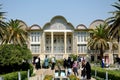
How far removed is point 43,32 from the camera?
63.2 meters

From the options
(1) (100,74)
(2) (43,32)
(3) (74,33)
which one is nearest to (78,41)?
(3) (74,33)

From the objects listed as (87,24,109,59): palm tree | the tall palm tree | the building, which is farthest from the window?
the tall palm tree

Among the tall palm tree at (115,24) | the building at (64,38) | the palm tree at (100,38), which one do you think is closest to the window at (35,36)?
the building at (64,38)

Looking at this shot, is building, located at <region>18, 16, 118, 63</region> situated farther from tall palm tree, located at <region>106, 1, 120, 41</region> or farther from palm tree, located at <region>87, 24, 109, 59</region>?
tall palm tree, located at <region>106, 1, 120, 41</region>

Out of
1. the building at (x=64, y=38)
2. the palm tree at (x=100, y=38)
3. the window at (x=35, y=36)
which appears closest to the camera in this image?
the palm tree at (x=100, y=38)

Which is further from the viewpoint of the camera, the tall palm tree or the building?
the building

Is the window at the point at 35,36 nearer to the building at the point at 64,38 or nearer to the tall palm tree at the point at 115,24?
the building at the point at 64,38

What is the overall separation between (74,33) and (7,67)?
30617 millimetres

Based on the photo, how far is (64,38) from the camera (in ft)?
209

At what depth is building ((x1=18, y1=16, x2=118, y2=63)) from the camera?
62.8m

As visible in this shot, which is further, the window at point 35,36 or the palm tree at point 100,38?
the window at point 35,36

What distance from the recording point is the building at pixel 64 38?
62.8 metres

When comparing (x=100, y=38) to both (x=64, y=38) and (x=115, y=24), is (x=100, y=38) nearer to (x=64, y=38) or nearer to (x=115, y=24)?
(x=64, y=38)

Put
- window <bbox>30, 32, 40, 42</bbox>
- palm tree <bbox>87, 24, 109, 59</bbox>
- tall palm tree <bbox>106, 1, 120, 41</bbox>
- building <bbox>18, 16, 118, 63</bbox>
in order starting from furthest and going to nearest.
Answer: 1. window <bbox>30, 32, 40, 42</bbox>
2. building <bbox>18, 16, 118, 63</bbox>
3. palm tree <bbox>87, 24, 109, 59</bbox>
4. tall palm tree <bbox>106, 1, 120, 41</bbox>
